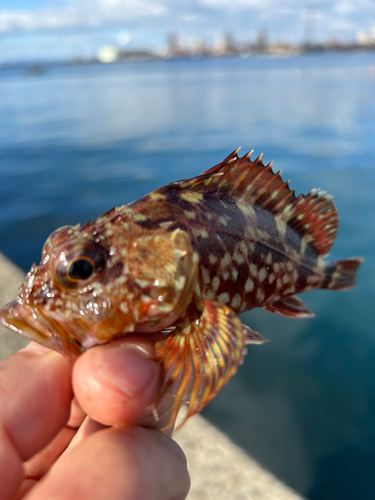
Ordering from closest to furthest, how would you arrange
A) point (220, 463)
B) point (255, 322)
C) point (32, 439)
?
point (32, 439), point (220, 463), point (255, 322)

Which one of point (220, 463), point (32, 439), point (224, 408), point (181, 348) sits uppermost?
point (181, 348)

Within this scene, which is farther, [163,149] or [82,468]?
[163,149]

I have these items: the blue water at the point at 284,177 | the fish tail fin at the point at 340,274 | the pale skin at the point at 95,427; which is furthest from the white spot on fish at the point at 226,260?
the blue water at the point at 284,177

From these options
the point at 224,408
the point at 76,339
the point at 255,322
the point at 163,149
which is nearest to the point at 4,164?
the point at 163,149

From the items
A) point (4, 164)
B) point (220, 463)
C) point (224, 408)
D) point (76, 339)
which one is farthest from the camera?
point (4, 164)

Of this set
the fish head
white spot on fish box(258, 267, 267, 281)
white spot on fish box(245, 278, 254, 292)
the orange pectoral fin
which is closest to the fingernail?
the fish head

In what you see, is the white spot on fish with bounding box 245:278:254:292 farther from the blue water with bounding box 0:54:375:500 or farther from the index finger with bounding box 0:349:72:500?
the blue water with bounding box 0:54:375:500

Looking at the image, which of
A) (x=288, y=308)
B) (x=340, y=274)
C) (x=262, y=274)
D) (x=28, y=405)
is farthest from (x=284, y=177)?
(x=28, y=405)

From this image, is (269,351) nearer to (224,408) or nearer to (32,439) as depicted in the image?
(224,408)
